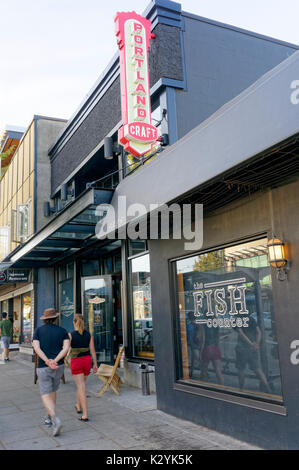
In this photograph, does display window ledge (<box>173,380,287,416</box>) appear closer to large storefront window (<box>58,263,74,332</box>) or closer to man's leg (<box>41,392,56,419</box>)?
man's leg (<box>41,392,56,419</box>)

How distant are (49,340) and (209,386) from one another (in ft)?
7.97

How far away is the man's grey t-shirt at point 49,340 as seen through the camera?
19.5 feet

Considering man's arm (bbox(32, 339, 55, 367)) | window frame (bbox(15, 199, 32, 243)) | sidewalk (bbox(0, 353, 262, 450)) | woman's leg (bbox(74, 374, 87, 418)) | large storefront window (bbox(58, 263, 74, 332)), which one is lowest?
sidewalk (bbox(0, 353, 262, 450))

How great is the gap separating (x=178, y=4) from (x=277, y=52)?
2.91m

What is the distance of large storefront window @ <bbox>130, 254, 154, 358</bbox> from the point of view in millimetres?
9227

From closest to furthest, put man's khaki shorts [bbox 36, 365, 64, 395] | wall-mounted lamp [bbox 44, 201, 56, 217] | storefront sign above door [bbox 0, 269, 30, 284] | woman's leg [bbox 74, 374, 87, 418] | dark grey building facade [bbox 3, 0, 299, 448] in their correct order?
dark grey building facade [bbox 3, 0, 299, 448] → man's khaki shorts [bbox 36, 365, 64, 395] → woman's leg [bbox 74, 374, 87, 418] → storefront sign above door [bbox 0, 269, 30, 284] → wall-mounted lamp [bbox 44, 201, 56, 217]

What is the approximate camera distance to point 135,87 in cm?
801

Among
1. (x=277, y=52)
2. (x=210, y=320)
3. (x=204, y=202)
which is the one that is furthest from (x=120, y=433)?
(x=277, y=52)

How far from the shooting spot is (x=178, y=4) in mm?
8656

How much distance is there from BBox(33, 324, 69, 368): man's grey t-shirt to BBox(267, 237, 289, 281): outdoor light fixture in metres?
3.23

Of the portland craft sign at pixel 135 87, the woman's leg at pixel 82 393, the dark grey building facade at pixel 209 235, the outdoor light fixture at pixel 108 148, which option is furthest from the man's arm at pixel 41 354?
the outdoor light fixture at pixel 108 148

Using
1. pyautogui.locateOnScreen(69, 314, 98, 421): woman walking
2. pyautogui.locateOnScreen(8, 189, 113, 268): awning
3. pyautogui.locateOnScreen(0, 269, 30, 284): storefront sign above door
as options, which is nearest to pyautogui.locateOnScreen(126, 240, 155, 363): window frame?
pyautogui.locateOnScreen(8, 189, 113, 268): awning

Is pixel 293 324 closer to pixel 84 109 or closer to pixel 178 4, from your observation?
pixel 178 4

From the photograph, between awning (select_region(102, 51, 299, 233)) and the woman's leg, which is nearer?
awning (select_region(102, 51, 299, 233))
